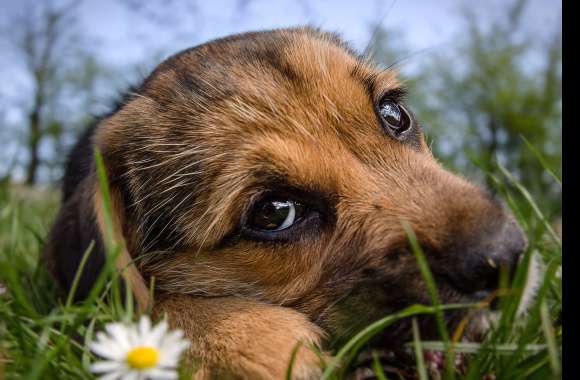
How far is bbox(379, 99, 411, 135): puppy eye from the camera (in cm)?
300

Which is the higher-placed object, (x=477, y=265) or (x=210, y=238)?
(x=477, y=265)

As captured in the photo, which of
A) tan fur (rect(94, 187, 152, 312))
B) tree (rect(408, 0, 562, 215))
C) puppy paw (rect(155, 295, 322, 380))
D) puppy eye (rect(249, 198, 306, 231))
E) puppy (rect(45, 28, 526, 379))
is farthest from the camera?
tree (rect(408, 0, 562, 215))

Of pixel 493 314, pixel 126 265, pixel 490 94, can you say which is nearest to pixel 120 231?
pixel 126 265

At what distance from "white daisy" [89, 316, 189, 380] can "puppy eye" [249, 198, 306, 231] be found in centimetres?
110

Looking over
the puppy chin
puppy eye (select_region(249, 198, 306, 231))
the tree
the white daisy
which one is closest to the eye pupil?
puppy eye (select_region(249, 198, 306, 231))

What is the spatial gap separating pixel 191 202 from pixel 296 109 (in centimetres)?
77

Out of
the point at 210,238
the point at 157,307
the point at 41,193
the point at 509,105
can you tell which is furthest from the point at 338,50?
the point at 509,105

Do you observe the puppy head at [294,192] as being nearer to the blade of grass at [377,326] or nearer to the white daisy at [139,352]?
the blade of grass at [377,326]

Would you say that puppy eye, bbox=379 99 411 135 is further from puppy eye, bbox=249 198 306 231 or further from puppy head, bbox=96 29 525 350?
puppy eye, bbox=249 198 306 231

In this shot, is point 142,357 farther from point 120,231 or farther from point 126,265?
point 120,231

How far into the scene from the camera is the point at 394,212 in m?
2.32

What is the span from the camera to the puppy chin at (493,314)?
6.83 feet

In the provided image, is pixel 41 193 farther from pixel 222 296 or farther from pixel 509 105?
pixel 509 105

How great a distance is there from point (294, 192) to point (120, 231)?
99cm
